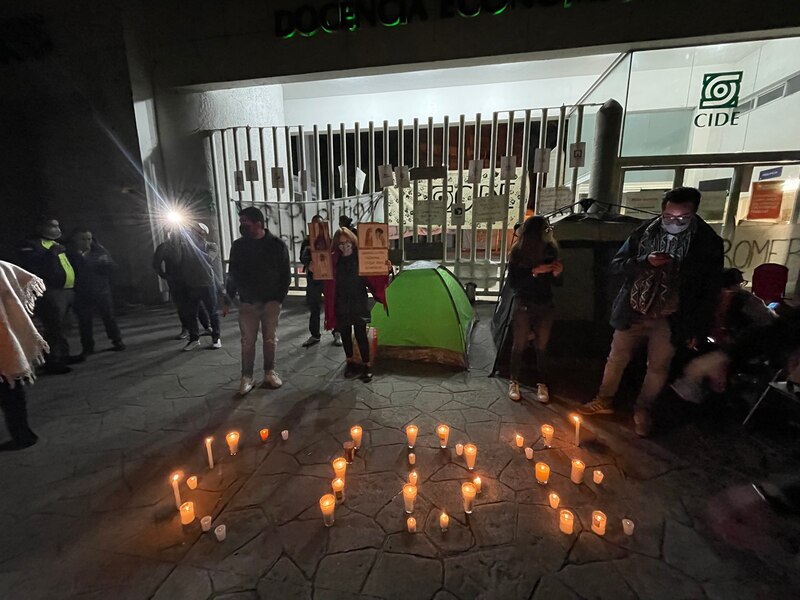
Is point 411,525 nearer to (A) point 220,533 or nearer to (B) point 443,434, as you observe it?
(B) point 443,434

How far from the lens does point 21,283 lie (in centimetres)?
335

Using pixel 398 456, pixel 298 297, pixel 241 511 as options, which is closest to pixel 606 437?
pixel 398 456

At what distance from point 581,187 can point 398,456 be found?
791 centimetres

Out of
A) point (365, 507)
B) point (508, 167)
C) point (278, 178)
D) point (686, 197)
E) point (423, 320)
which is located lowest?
point (365, 507)

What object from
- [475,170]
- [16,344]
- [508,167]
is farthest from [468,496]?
[508,167]

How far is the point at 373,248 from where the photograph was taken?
4211 millimetres

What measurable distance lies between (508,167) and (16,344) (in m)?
7.59

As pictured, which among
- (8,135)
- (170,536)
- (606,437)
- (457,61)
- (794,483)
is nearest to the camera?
(170,536)

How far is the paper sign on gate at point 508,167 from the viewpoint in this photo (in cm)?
→ 747

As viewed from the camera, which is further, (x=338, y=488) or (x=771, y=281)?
(x=771, y=281)

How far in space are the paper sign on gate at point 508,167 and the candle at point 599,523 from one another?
252 inches

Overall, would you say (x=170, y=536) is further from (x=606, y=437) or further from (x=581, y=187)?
(x=581, y=187)

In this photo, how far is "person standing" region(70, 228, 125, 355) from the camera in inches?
215

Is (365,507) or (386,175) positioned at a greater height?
(386,175)
